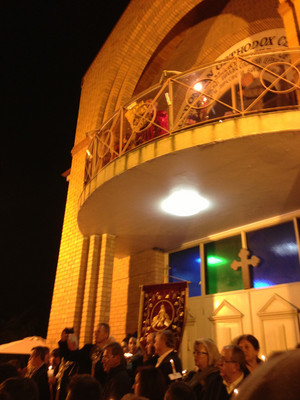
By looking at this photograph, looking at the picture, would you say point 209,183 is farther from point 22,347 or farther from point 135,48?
point 22,347

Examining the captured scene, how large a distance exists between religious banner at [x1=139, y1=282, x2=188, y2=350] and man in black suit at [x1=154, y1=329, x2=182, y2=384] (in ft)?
6.92

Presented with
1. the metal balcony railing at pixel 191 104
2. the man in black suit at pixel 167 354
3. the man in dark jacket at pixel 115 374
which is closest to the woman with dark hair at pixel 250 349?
the man in black suit at pixel 167 354

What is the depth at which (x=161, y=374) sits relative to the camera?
2877 mm

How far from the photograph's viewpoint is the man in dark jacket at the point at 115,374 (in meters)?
3.59

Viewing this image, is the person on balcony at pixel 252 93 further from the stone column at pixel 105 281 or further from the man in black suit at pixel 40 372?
the man in black suit at pixel 40 372

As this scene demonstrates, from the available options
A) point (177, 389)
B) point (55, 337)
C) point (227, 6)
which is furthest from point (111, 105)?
point (177, 389)

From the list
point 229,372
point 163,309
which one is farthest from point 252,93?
point 229,372

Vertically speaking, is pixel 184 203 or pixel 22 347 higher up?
pixel 184 203

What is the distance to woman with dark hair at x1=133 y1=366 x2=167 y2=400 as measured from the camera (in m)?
2.72

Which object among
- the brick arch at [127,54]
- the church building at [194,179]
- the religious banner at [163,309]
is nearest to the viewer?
the church building at [194,179]

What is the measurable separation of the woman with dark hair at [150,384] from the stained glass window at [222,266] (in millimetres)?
4209

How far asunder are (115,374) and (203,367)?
995 millimetres

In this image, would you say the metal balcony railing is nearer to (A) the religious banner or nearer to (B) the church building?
(B) the church building

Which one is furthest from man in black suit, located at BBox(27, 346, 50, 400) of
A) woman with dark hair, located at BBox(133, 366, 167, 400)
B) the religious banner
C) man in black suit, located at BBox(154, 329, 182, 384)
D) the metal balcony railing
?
the metal balcony railing
